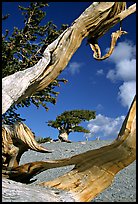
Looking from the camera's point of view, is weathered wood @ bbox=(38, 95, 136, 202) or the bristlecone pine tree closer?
weathered wood @ bbox=(38, 95, 136, 202)

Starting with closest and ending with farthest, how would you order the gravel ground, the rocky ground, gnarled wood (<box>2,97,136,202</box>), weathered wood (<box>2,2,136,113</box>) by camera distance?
the rocky ground
gnarled wood (<box>2,97,136,202</box>)
weathered wood (<box>2,2,136,113</box>)
the gravel ground

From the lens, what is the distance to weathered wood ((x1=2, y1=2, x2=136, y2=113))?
110 inches

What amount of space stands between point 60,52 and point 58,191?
1.20 metres

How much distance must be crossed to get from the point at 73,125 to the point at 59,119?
3.87ft

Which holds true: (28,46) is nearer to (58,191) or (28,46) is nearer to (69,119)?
(58,191)

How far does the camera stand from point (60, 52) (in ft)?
9.73

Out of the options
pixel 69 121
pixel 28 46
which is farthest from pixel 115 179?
pixel 69 121

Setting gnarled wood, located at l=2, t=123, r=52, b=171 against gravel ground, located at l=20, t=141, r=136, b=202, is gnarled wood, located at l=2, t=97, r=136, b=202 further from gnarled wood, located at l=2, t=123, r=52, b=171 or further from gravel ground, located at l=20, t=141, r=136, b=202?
gravel ground, located at l=20, t=141, r=136, b=202

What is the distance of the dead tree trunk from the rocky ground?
135 mm

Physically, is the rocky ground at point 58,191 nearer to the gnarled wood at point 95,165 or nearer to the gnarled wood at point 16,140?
the gnarled wood at point 95,165

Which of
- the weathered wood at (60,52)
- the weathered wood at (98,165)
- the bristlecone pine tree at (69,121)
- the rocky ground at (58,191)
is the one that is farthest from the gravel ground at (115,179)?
the bristlecone pine tree at (69,121)

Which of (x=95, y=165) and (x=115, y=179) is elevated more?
(x=115, y=179)

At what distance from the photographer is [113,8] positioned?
10.3 feet

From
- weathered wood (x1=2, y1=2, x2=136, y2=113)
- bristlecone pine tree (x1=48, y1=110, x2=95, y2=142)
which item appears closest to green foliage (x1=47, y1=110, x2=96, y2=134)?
bristlecone pine tree (x1=48, y1=110, x2=95, y2=142)
